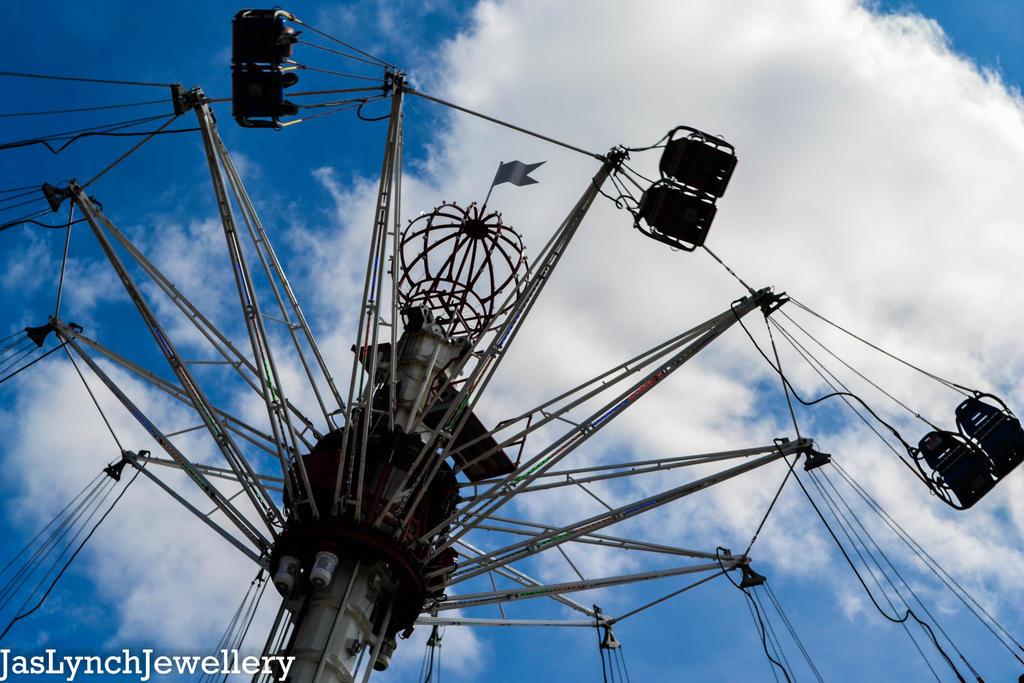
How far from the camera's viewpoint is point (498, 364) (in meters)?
27.8

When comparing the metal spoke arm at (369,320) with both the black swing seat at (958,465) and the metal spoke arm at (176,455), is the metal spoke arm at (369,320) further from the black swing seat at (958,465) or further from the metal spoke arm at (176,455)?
the black swing seat at (958,465)

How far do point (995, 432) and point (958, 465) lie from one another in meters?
1.44

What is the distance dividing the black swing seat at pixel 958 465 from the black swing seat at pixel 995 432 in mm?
289

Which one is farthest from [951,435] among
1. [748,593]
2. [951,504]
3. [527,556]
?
[527,556]

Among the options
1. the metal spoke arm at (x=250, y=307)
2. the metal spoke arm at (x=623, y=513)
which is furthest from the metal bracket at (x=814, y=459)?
the metal spoke arm at (x=250, y=307)

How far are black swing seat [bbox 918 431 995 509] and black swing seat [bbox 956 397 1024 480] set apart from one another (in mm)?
289

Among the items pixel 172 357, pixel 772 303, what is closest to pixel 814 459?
pixel 772 303

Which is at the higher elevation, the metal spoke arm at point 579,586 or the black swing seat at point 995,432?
the black swing seat at point 995,432

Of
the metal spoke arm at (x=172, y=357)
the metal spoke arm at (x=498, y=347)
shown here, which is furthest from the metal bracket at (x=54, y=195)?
the metal spoke arm at (x=498, y=347)

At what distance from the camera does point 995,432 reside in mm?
29312

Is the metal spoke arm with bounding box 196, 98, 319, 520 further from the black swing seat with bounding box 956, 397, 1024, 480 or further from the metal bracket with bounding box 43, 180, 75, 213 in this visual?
the black swing seat with bounding box 956, 397, 1024, 480

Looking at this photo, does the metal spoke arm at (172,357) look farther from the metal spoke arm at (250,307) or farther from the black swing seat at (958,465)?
the black swing seat at (958,465)

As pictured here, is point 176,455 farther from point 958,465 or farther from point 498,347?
point 958,465

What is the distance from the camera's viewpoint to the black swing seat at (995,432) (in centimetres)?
2891
